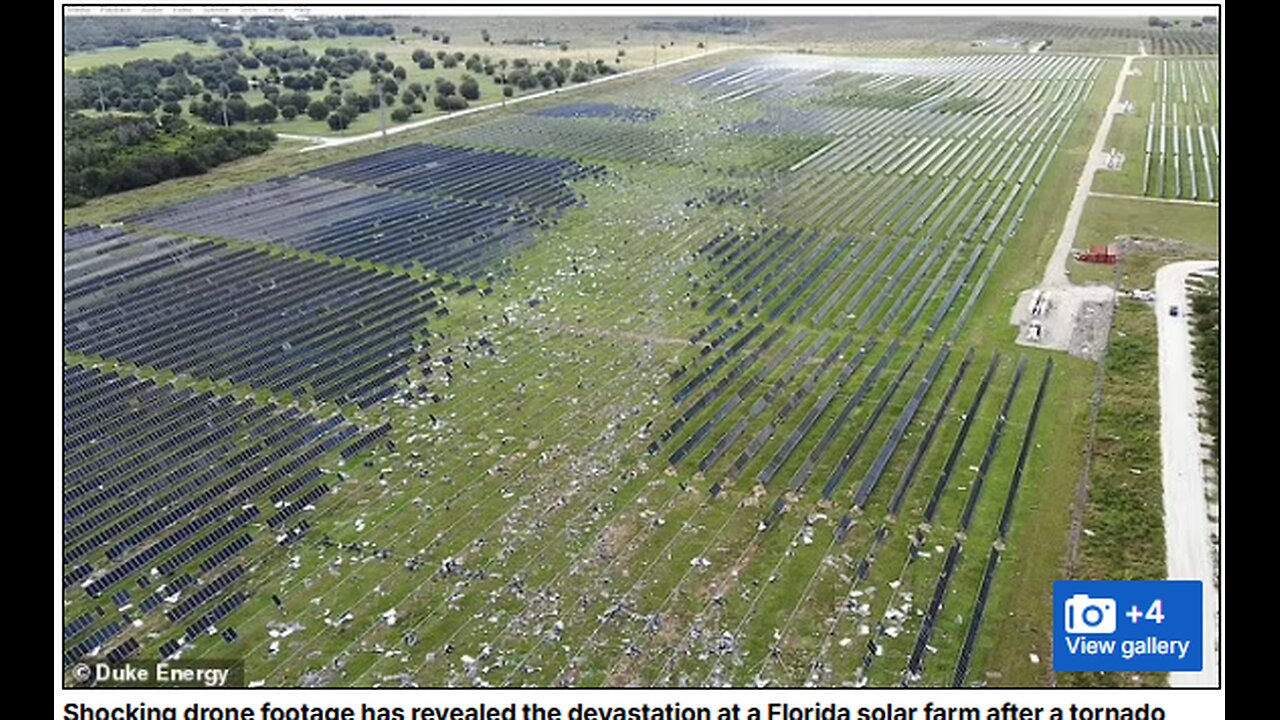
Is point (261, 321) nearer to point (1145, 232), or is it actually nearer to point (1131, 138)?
point (1145, 232)

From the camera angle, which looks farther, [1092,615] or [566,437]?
[566,437]

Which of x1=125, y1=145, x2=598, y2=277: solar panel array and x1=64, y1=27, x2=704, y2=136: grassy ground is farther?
x1=64, y1=27, x2=704, y2=136: grassy ground

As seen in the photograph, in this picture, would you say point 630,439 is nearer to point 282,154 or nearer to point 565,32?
point 282,154

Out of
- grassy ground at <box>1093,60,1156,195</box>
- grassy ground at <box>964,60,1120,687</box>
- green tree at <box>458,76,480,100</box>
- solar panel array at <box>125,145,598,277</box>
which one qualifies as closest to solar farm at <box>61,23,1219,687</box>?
grassy ground at <box>964,60,1120,687</box>

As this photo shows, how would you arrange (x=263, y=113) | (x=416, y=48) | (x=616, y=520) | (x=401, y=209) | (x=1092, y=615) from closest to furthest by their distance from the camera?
(x=1092, y=615)
(x=616, y=520)
(x=401, y=209)
(x=263, y=113)
(x=416, y=48)

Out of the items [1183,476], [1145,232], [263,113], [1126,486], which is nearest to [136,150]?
[263,113]

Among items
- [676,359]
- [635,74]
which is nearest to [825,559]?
[676,359]

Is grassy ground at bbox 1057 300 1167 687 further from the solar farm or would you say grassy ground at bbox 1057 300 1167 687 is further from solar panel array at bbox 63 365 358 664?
solar panel array at bbox 63 365 358 664

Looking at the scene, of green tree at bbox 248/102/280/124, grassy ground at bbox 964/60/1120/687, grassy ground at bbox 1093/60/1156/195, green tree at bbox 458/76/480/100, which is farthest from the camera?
green tree at bbox 458/76/480/100
